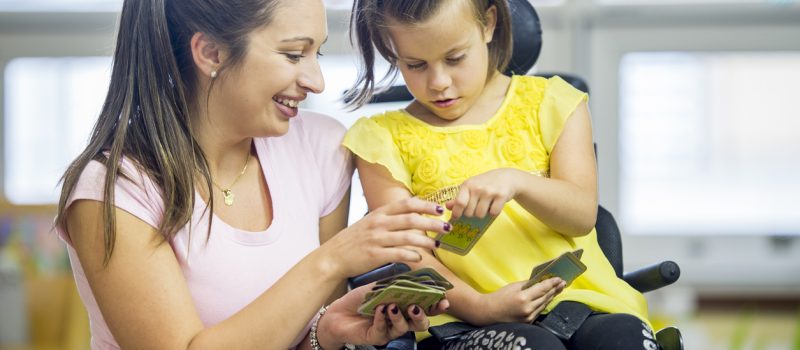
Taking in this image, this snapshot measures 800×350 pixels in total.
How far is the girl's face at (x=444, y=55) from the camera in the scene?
1.72 m

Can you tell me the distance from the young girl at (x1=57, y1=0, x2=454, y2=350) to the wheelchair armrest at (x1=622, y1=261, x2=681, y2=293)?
51 centimetres

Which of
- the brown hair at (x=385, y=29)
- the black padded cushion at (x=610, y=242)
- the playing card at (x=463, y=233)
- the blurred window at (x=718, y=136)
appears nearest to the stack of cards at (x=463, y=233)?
the playing card at (x=463, y=233)

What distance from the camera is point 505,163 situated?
1.80 meters

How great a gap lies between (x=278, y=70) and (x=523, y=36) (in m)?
0.60

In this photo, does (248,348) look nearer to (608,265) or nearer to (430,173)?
(430,173)

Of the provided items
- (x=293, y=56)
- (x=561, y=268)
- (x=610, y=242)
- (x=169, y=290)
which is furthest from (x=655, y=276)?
(x=169, y=290)

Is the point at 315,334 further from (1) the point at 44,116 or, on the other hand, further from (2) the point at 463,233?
(1) the point at 44,116

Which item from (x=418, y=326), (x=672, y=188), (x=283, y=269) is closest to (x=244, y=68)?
(x=283, y=269)

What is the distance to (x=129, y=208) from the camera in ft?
5.17

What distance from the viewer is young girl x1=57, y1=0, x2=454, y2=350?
4.98 feet

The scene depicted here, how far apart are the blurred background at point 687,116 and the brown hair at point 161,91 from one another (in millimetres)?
1865

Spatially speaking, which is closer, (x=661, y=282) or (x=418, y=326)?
(x=418, y=326)

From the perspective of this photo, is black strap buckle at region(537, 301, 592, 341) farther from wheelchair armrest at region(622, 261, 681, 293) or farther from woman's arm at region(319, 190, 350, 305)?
woman's arm at region(319, 190, 350, 305)

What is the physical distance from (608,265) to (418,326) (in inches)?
18.5
